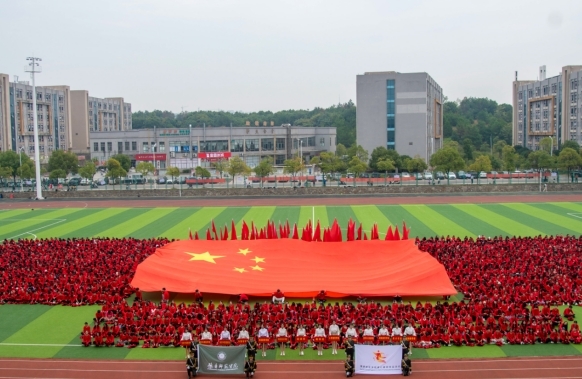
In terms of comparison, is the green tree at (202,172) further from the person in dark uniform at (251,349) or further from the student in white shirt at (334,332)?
the person in dark uniform at (251,349)

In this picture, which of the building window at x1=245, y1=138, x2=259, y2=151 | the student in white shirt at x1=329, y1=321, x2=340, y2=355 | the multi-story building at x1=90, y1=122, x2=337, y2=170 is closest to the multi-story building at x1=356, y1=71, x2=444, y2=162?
the multi-story building at x1=90, y1=122, x2=337, y2=170

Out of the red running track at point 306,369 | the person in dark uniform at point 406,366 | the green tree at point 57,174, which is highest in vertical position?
the green tree at point 57,174

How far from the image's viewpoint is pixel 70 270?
24.4m

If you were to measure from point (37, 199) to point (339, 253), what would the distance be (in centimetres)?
3753

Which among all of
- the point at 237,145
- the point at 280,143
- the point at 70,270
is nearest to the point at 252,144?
the point at 237,145

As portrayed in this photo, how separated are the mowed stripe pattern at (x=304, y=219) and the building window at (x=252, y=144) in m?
37.5

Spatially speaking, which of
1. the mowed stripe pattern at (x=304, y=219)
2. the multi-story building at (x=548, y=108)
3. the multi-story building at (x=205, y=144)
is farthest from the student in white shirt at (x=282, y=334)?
the multi-story building at (x=548, y=108)

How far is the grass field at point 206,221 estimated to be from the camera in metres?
20.4

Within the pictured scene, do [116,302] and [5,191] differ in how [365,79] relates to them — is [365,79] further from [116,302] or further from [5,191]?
[116,302]

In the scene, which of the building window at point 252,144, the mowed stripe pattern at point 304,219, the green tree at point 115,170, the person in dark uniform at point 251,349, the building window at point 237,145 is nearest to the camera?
the person in dark uniform at point 251,349

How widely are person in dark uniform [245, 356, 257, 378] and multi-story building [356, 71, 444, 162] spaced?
65.3 metres

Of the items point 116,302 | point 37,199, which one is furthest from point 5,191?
point 116,302

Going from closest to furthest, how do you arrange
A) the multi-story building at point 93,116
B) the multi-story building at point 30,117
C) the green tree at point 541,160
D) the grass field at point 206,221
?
the grass field at point 206,221
the green tree at point 541,160
the multi-story building at point 30,117
the multi-story building at point 93,116

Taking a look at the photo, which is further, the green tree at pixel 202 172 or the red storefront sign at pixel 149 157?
the red storefront sign at pixel 149 157
